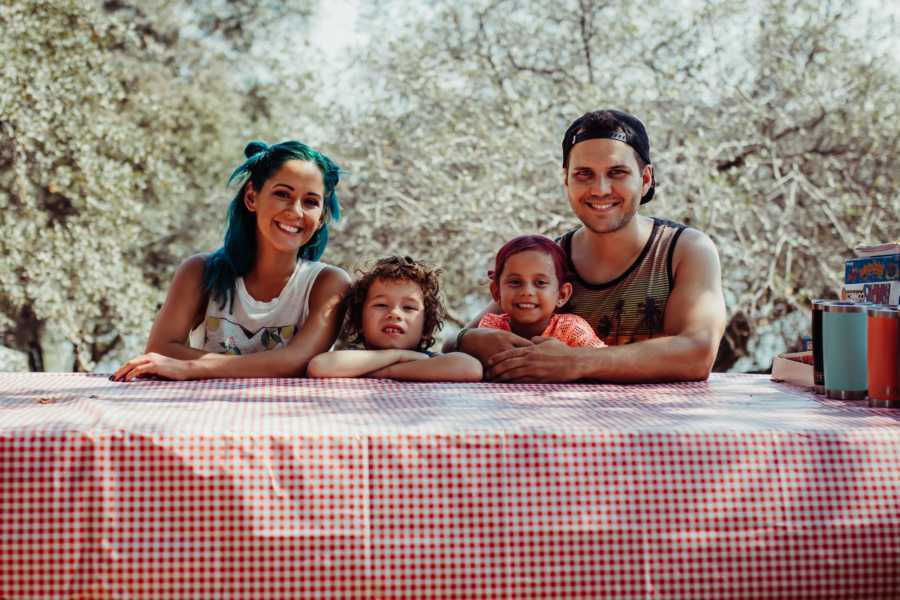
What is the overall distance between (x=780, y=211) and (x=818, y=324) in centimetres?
384

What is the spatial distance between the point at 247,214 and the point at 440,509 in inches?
→ 66.9

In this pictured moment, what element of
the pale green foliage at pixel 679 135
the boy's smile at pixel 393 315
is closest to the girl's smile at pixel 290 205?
the boy's smile at pixel 393 315

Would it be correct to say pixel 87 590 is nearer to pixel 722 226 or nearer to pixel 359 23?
pixel 722 226

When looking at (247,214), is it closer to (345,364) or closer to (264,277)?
(264,277)

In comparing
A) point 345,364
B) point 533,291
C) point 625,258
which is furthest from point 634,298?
point 345,364

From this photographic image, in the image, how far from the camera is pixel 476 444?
5.01 ft

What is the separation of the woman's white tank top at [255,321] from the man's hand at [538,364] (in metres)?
0.77

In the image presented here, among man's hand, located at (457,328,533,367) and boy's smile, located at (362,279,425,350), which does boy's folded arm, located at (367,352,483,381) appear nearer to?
man's hand, located at (457,328,533,367)

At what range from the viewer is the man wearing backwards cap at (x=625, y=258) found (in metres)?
2.53

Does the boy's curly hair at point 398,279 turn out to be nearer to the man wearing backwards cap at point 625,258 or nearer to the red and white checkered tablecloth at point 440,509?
the man wearing backwards cap at point 625,258

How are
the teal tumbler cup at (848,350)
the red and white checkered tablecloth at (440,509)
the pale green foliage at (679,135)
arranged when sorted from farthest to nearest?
the pale green foliage at (679,135), the teal tumbler cup at (848,350), the red and white checkered tablecloth at (440,509)

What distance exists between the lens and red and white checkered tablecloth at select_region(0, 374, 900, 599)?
144 centimetres

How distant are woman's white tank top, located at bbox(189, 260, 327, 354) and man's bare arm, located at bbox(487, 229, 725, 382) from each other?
77cm

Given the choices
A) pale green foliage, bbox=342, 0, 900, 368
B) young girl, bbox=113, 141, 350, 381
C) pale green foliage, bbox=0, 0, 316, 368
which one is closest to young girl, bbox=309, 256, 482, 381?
young girl, bbox=113, 141, 350, 381
